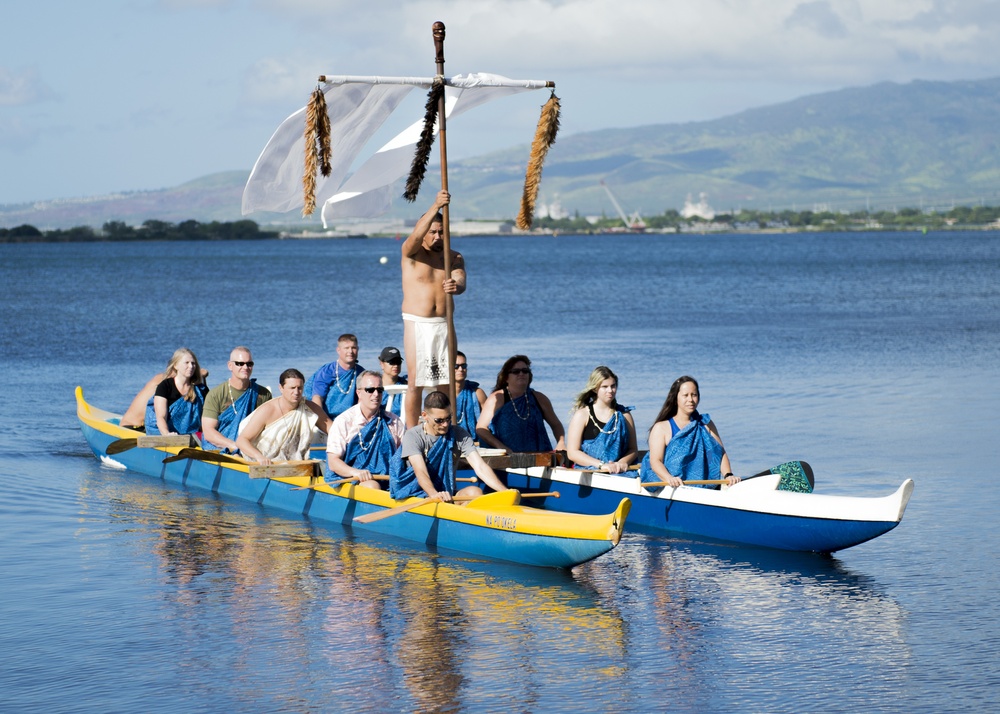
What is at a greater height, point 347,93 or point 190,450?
point 347,93

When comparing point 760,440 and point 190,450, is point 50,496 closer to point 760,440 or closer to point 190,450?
point 190,450

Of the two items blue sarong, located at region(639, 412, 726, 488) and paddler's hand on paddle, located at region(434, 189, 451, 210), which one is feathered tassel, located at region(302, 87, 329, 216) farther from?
blue sarong, located at region(639, 412, 726, 488)

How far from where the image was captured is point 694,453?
12.7 metres

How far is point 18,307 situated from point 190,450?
134 feet

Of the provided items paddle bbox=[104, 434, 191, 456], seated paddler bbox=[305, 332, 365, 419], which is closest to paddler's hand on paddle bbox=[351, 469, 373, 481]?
seated paddler bbox=[305, 332, 365, 419]

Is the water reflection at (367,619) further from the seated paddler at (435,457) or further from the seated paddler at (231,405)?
the seated paddler at (231,405)

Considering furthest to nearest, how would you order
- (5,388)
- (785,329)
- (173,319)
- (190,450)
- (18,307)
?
(18,307), (173,319), (785,329), (5,388), (190,450)

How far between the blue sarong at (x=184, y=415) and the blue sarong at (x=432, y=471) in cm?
449

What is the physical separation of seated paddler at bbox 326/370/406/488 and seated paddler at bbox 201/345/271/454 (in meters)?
2.38

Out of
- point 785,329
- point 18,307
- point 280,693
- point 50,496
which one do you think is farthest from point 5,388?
point 18,307

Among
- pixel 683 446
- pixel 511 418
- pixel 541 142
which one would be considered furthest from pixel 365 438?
pixel 541 142

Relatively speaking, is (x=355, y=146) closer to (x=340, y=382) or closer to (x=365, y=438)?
(x=365, y=438)

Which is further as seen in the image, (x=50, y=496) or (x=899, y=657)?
(x=50, y=496)

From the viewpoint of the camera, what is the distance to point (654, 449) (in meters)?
12.6
